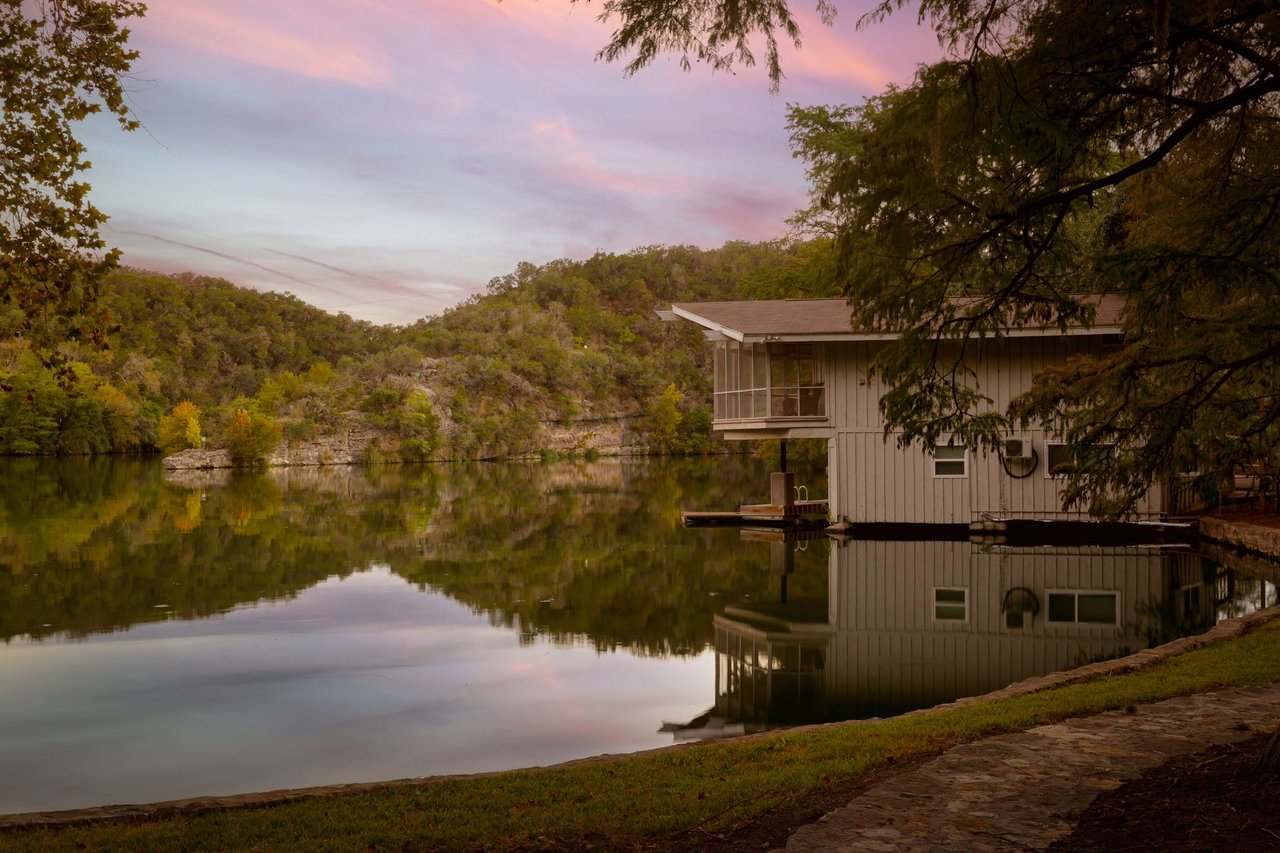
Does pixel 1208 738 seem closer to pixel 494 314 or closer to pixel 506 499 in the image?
pixel 506 499

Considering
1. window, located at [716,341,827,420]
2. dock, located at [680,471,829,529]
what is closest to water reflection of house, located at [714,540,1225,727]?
dock, located at [680,471,829,529]

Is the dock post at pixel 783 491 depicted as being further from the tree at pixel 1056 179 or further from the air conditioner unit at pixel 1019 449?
the tree at pixel 1056 179

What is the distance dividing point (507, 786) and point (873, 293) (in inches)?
169

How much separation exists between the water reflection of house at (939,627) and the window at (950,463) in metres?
4.33

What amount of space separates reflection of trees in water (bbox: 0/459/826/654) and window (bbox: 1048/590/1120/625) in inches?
157

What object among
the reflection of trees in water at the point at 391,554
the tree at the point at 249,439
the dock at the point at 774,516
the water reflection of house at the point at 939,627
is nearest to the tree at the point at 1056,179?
the water reflection of house at the point at 939,627

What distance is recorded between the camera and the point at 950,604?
16.5 metres

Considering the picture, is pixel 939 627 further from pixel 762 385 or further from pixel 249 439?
pixel 249 439

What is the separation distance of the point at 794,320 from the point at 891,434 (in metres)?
4.20

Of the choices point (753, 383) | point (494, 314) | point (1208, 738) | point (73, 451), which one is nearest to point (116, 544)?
point (753, 383)

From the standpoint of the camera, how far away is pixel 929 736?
7.39m

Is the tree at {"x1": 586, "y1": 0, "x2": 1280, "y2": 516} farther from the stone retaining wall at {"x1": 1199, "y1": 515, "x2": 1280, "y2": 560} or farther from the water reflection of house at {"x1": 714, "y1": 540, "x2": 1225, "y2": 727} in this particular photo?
the stone retaining wall at {"x1": 1199, "y1": 515, "x2": 1280, "y2": 560}

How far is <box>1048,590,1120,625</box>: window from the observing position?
15055 mm

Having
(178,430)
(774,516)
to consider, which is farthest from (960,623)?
(178,430)
